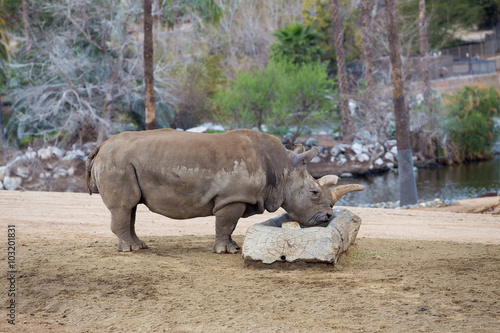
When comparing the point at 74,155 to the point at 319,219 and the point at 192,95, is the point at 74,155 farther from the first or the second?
the point at 319,219

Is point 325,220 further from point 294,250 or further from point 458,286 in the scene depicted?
point 458,286

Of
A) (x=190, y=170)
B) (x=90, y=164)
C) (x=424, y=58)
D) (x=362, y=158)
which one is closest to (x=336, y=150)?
(x=362, y=158)

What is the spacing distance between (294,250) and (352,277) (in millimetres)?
774

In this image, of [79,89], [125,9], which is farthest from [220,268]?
[125,9]

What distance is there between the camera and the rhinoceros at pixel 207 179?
7943 mm

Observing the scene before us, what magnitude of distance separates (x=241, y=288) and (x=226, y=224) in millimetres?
1917

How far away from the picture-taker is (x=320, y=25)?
4391 centimetres

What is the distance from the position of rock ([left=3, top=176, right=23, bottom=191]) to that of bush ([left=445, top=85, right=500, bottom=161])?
22509mm

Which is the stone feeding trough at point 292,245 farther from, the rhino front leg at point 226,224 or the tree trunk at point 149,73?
the tree trunk at point 149,73

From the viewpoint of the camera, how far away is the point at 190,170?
7.93 m

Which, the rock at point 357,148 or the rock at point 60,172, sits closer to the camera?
the rock at point 60,172

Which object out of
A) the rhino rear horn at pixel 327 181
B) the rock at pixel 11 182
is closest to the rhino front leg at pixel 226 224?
the rhino rear horn at pixel 327 181

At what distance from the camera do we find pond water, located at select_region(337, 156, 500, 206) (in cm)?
2397

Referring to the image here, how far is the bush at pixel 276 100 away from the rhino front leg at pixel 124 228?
23.5m
